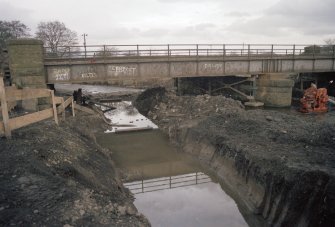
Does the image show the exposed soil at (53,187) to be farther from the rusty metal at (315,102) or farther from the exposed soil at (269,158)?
the rusty metal at (315,102)

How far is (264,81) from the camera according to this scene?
24188 millimetres

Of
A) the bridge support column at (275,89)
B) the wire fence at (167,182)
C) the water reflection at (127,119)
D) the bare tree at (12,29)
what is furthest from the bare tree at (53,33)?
the wire fence at (167,182)

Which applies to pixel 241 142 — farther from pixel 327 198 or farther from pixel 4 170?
pixel 4 170

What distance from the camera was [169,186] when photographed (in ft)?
37.7

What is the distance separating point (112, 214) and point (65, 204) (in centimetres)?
93

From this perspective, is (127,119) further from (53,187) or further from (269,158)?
(53,187)

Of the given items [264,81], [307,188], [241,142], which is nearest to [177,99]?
[264,81]

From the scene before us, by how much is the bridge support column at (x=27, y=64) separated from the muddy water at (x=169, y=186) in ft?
15.6

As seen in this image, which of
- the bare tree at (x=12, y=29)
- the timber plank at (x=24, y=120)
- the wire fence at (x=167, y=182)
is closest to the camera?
the timber plank at (x=24, y=120)

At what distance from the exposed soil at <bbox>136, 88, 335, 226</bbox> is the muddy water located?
615mm

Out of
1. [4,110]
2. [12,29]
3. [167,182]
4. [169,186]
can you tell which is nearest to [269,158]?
[169,186]

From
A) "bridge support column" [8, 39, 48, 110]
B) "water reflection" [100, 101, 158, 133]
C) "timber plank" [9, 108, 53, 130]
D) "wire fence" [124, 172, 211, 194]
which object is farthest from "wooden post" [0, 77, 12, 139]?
"water reflection" [100, 101, 158, 133]

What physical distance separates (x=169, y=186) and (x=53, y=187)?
589 centimetres

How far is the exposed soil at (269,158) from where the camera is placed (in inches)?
293
